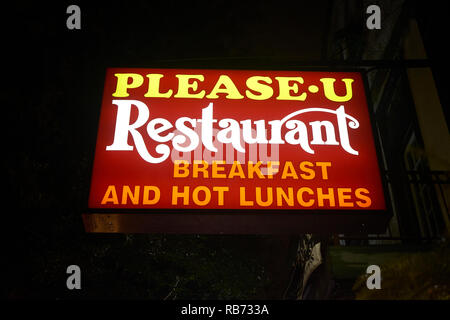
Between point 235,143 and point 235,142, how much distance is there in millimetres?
19

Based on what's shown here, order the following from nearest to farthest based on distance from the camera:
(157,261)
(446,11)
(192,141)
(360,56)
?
(192,141), (446,11), (360,56), (157,261)

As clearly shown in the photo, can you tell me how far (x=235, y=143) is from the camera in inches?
172

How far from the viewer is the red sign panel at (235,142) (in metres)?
3.99

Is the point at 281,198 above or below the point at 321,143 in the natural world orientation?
below

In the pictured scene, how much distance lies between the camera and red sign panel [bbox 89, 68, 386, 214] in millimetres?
3988

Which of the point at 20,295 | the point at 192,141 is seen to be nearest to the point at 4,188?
the point at 20,295

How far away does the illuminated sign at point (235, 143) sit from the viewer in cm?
398

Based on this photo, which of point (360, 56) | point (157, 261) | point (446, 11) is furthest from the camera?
point (157, 261)

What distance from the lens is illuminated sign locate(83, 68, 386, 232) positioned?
3977 mm

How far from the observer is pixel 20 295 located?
884cm

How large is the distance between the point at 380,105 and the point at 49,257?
7.31 m

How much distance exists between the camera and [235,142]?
4375mm
